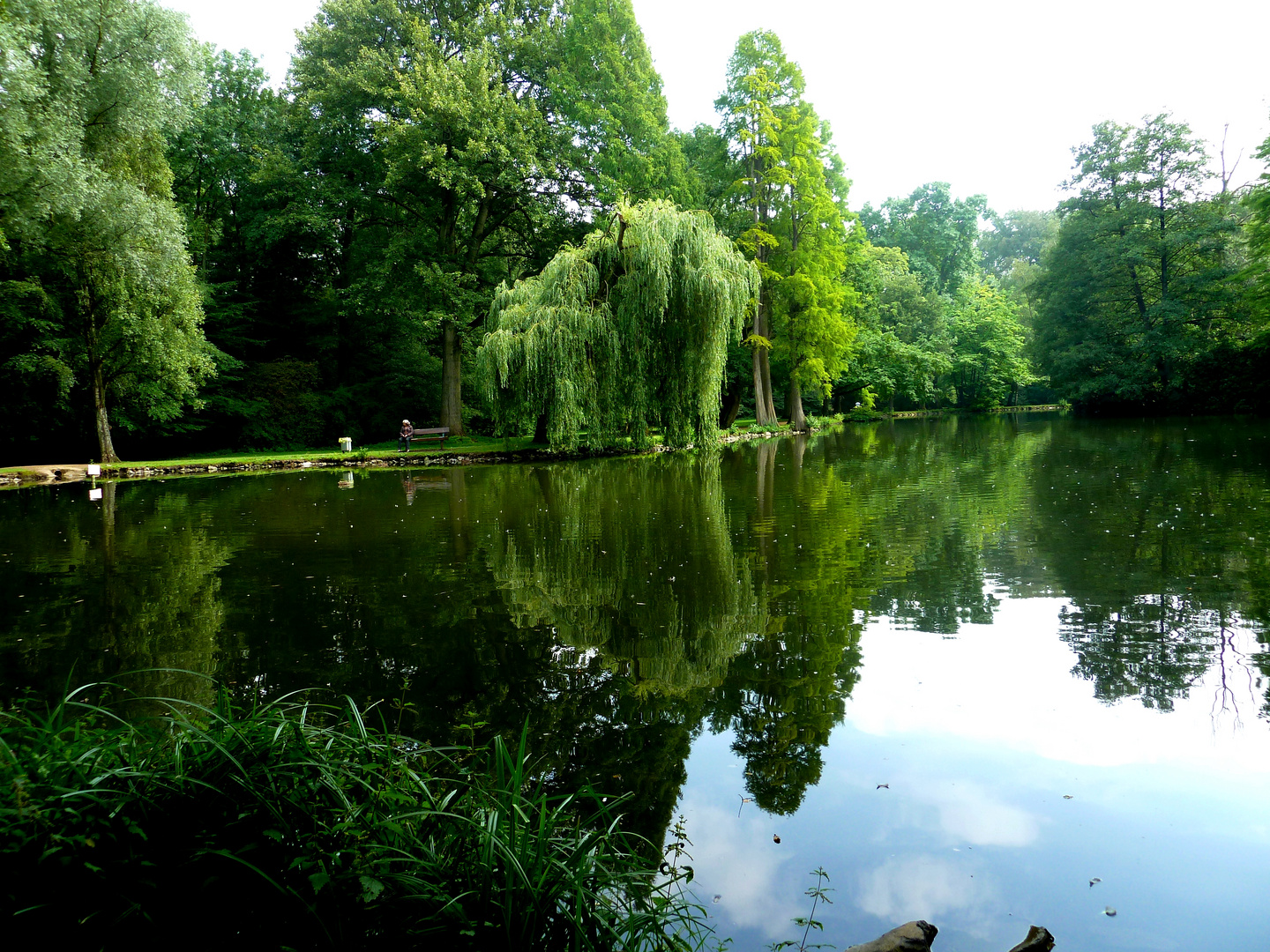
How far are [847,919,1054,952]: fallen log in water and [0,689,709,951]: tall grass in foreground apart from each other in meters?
0.60

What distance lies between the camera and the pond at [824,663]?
108 inches

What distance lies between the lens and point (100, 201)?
17844 millimetres

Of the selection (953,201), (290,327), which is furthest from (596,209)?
(953,201)

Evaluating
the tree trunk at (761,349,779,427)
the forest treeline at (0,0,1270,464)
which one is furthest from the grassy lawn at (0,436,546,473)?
the tree trunk at (761,349,779,427)

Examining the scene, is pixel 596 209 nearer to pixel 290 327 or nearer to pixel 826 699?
pixel 290 327

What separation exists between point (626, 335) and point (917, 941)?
16753 mm

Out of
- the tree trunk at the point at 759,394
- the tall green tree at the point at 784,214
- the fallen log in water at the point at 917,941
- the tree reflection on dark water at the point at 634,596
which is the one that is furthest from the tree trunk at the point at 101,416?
the fallen log in water at the point at 917,941

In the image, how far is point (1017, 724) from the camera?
3.85 metres

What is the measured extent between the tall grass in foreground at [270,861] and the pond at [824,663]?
623 millimetres

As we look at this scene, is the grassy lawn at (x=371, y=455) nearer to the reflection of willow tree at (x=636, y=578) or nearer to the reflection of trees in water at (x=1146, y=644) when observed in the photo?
the reflection of willow tree at (x=636, y=578)

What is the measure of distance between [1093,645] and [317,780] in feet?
15.3

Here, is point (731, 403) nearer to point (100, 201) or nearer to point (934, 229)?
point (100, 201)

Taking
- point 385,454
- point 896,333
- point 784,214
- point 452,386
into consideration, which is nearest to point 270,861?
point 385,454

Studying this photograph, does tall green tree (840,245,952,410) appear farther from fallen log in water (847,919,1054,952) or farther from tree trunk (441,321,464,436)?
fallen log in water (847,919,1054,952)
